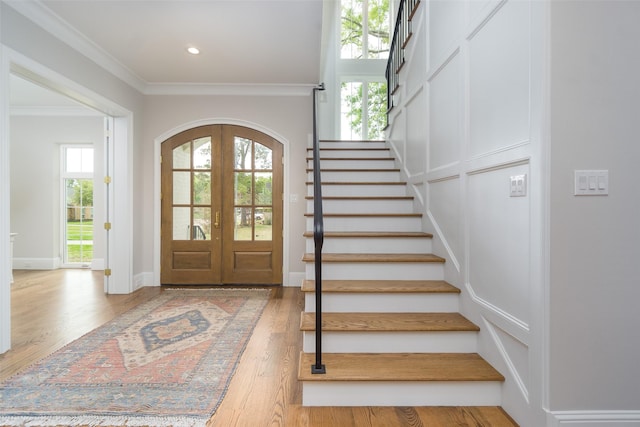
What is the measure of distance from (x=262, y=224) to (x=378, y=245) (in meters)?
2.18

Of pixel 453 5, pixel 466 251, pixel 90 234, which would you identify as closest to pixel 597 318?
pixel 466 251

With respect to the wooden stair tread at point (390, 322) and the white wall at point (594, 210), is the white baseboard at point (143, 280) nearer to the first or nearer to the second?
the wooden stair tread at point (390, 322)

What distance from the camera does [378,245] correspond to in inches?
113

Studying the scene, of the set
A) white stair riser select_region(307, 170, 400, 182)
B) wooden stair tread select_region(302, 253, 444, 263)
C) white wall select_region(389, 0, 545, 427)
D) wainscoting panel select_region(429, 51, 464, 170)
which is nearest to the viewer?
white wall select_region(389, 0, 545, 427)

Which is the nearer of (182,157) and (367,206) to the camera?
(367,206)

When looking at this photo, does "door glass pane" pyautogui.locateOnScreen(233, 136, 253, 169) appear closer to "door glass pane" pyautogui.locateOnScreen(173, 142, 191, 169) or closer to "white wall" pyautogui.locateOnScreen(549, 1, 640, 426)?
"door glass pane" pyautogui.locateOnScreen(173, 142, 191, 169)

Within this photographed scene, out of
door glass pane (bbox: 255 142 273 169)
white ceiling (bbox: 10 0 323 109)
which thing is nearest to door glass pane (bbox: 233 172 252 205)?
door glass pane (bbox: 255 142 273 169)

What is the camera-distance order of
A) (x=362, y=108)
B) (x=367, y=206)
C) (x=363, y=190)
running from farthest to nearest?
(x=362, y=108) < (x=363, y=190) < (x=367, y=206)

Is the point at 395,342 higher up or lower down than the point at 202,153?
lower down

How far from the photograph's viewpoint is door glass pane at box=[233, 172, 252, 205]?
4.62m

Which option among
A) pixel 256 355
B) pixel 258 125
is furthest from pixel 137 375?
pixel 258 125

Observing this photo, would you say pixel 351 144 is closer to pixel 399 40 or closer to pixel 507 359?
pixel 399 40

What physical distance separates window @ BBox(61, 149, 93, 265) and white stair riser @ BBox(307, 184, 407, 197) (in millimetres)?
4608

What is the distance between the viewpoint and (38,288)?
14.5 ft
